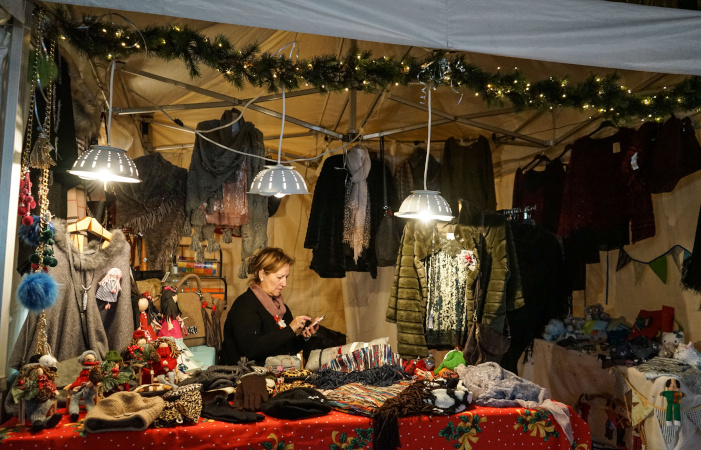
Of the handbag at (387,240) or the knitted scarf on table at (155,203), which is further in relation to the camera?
the handbag at (387,240)

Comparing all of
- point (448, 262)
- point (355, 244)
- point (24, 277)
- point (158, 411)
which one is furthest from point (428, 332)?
point (24, 277)

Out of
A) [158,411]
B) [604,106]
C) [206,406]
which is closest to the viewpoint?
[158,411]

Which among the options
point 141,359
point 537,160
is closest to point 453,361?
point 141,359

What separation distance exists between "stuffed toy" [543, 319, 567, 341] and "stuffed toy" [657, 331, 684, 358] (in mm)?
1137

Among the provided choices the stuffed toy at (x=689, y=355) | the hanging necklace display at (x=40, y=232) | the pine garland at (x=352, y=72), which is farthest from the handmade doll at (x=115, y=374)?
the stuffed toy at (x=689, y=355)

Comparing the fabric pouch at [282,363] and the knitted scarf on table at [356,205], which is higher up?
the knitted scarf on table at [356,205]

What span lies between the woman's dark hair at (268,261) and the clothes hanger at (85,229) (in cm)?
108

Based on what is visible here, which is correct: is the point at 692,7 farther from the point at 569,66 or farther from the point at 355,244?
the point at 355,244

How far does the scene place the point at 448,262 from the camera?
14.1 ft

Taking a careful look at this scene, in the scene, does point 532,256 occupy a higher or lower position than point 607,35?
lower

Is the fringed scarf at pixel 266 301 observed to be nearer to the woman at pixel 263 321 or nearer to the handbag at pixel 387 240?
the woman at pixel 263 321

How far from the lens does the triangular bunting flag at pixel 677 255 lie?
4418 millimetres

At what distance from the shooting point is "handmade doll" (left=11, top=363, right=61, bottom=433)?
2600 millimetres

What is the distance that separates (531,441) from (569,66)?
3.01 m
